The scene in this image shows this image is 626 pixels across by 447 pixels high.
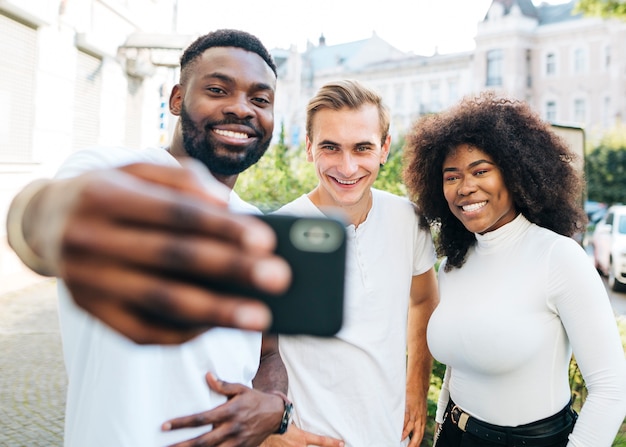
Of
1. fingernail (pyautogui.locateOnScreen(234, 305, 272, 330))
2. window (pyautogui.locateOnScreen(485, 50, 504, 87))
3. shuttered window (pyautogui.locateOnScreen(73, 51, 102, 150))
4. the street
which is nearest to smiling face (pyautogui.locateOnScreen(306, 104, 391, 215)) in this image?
fingernail (pyautogui.locateOnScreen(234, 305, 272, 330))

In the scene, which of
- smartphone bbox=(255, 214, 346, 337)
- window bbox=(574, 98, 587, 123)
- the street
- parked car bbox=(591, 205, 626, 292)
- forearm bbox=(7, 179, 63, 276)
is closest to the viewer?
smartphone bbox=(255, 214, 346, 337)

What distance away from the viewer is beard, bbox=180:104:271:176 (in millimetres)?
1873

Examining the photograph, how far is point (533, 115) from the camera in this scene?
8.01ft

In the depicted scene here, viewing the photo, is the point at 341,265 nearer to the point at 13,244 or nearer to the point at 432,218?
the point at 13,244

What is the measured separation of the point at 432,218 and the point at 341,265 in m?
1.88

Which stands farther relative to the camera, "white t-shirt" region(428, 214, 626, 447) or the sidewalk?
the sidewalk

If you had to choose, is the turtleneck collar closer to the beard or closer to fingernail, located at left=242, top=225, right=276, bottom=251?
the beard

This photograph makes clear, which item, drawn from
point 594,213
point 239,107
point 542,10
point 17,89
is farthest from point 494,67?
point 239,107

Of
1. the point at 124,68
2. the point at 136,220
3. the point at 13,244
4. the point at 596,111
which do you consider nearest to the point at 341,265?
the point at 136,220

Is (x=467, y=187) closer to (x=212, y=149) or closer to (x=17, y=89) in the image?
(x=212, y=149)

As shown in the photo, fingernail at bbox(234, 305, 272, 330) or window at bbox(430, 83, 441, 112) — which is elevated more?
window at bbox(430, 83, 441, 112)

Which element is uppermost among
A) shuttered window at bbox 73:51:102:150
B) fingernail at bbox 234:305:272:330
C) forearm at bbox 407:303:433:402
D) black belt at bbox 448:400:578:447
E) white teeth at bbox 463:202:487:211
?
shuttered window at bbox 73:51:102:150

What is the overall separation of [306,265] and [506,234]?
173 centimetres

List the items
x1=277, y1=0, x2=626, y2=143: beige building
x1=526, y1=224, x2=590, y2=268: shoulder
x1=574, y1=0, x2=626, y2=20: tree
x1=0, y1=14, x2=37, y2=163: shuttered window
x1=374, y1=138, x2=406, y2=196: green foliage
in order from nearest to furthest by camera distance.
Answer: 1. x1=526, y1=224, x2=590, y2=268: shoulder
2. x1=374, y1=138, x2=406, y2=196: green foliage
3. x1=0, y1=14, x2=37, y2=163: shuttered window
4. x1=574, y1=0, x2=626, y2=20: tree
5. x1=277, y1=0, x2=626, y2=143: beige building
